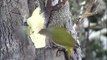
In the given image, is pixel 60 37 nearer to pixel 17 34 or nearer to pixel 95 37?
pixel 17 34

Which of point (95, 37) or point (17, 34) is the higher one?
point (17, 34)

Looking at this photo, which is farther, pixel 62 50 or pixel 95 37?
pixel 95 37

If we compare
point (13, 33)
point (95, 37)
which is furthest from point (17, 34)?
point (95, 37)

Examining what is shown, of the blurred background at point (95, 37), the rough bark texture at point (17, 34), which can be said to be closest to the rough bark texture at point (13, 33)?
the rough bark texture at point (17, 34)

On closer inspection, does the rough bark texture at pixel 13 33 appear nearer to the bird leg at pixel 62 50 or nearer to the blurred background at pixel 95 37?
the bird leg at pixel 62 50

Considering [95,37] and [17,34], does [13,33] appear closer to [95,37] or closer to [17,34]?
[17,34]

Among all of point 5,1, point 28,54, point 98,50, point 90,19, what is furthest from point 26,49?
point 98,50
